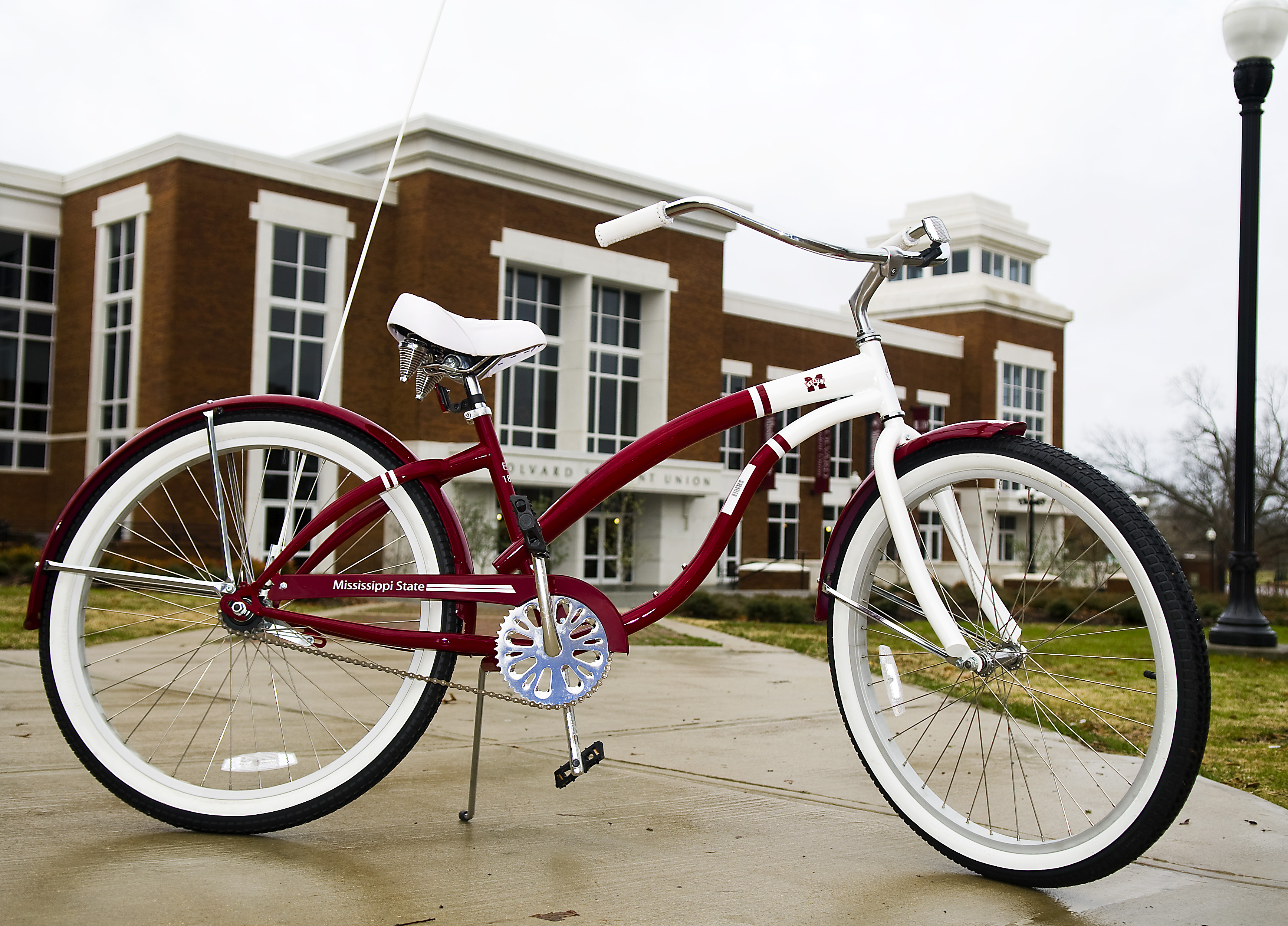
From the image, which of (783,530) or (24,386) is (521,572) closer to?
(24,386)

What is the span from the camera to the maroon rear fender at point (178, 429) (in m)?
3.27

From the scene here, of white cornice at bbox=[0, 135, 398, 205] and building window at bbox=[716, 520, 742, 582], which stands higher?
white cornice at bbox=[0, 135, 398, 205]

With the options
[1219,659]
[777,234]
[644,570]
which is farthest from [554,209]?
[777,234]

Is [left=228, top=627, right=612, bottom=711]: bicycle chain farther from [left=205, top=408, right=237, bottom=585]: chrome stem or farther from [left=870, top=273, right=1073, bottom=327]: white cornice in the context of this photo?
[left=870, top=273, right=1073, bottom=327]: white cornice

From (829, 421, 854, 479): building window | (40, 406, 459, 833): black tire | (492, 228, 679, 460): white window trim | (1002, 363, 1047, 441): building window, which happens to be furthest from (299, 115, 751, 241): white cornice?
(40, 406, 459, 833): black tire

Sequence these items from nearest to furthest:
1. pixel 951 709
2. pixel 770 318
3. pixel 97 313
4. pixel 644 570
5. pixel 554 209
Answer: pixel 951 709, pixel 97 313, pixel 554 209, pixel 644 570, pixel 770 318

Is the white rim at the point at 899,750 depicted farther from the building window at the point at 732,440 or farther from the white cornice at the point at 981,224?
the white cornice at the point at 981,224

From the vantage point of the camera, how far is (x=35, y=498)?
28281mm

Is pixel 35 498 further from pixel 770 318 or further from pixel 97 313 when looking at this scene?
pixel 770 318

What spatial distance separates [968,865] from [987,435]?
111cm

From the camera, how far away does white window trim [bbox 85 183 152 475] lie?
26172 mm

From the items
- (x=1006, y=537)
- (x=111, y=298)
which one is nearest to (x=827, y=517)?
(x=1006, y=537)

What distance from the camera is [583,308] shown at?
30.8m

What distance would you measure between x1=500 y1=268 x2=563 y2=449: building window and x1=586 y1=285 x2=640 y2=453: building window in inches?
39.1
